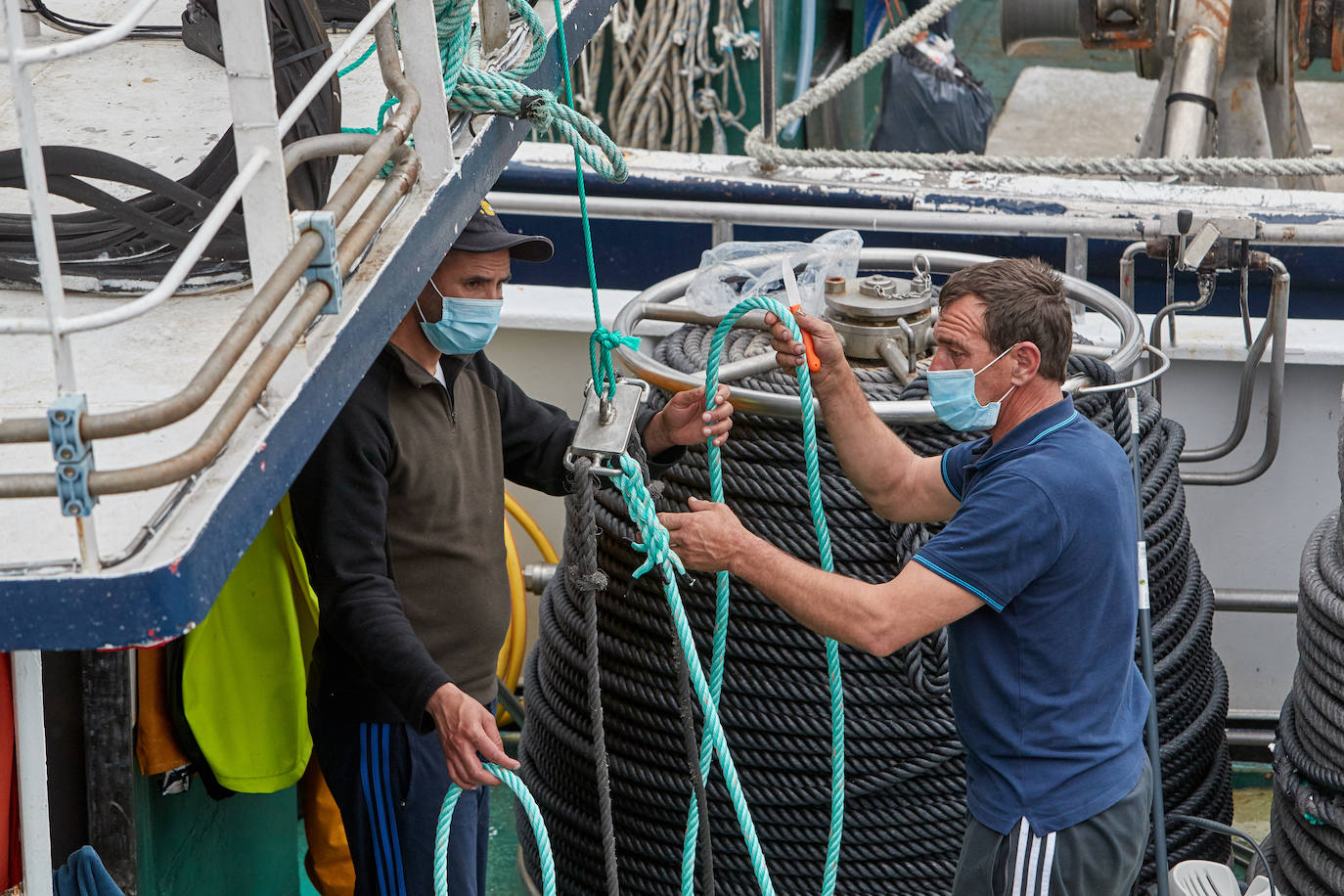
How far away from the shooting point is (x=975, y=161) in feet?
17.2

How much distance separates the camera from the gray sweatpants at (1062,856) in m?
2.55

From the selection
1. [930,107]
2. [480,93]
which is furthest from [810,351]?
[930,107]

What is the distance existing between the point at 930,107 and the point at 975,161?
3.30 meters

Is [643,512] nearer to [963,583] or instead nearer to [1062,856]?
[963,583]

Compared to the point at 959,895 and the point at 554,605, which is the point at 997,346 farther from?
the point at 554,605

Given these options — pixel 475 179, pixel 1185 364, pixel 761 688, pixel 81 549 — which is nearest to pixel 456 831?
pixel 761 688

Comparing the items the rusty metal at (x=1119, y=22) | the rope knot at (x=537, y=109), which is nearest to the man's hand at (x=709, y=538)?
the rope knot at (x=537, y=109)

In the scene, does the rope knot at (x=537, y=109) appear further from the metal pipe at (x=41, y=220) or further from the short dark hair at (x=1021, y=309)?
the metal pipe at (x=41, y=220)

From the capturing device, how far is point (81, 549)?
1373mm

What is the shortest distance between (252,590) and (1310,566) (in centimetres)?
239

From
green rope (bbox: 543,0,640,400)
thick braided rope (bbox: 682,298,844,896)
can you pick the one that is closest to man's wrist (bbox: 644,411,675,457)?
thick braided rope (bbox: 682,298,844,896)

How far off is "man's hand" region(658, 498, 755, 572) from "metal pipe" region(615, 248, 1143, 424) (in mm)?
423

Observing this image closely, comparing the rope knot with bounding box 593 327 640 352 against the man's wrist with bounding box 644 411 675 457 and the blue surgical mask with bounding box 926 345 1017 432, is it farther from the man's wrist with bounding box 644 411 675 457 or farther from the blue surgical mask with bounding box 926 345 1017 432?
the blue surgical mask with bounding box 926 345 1017 432

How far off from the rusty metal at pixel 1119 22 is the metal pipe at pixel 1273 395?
175cm
